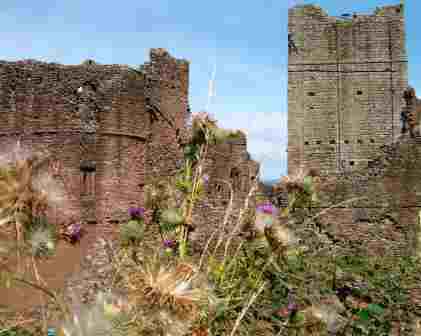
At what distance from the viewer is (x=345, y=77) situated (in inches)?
962

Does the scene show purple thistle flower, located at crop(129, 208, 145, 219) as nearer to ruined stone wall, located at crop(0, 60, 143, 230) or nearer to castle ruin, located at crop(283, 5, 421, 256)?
ruined stone wall, located at crop(0, 60, 143, 230)

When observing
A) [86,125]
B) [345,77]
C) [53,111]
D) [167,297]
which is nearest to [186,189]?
[167,297]

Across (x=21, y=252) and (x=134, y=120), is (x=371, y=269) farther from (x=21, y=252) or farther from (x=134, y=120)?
(x=21, y=252)

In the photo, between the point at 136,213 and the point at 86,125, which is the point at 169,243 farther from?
the point at 86,125

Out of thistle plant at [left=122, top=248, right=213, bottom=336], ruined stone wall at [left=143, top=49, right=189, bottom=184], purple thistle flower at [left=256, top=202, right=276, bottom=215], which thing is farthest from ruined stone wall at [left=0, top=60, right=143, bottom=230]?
thistle plant at [left=122, top=248, right=213, bottom=336]

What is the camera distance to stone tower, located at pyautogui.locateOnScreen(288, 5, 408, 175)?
24.0 meters

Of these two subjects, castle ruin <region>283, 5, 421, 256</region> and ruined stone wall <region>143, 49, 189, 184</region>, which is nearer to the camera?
ruined stone wall <region>143, 49, 189, 184</region>

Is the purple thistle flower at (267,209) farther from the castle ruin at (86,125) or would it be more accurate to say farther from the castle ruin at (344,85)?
the castle ruin at (344,85)

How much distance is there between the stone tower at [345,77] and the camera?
24031mm

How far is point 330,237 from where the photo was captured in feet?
33.8

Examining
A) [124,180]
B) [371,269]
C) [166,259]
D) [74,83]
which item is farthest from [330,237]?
[166,259]

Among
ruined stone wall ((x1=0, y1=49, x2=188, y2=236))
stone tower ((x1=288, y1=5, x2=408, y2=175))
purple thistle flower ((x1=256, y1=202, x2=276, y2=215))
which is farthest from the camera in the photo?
stone tower ((x1=288, y1=5, x2=408, y2=175))

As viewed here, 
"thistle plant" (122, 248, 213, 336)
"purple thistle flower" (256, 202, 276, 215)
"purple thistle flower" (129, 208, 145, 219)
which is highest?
"purple thistle flower" (256, 202, 276, 215)

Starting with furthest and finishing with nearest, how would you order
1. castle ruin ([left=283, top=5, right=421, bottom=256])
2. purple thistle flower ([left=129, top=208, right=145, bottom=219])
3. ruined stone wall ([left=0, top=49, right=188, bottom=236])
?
castle ruin ([left=283, top=5, right=421, bottom=256]) → ruined stone wall ([left=0, top=49, right=188, bottom=236]) → purple thistle flower ([left=129, top=208, right=145, bottom=219])
